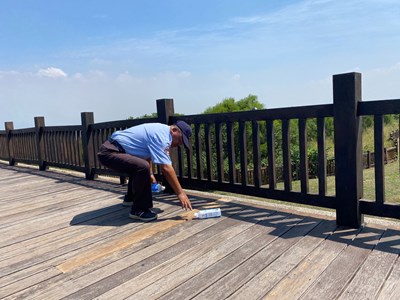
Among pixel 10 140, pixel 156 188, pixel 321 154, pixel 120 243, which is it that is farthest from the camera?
pixel 10 140

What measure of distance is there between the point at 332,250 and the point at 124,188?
3.02 m

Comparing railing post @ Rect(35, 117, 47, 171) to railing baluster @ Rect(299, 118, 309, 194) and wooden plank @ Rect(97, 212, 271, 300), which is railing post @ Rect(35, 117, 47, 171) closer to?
wooden plank @ Rect(97, 212, 271, 300)

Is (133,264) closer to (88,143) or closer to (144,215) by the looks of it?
(144,215)

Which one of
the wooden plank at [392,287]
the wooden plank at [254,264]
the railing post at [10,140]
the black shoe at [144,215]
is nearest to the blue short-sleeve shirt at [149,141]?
the black shoe at [144,215]

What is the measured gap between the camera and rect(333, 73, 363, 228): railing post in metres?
2.50

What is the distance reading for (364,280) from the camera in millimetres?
1857

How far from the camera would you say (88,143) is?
17.7 ft

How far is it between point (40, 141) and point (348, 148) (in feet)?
19.5

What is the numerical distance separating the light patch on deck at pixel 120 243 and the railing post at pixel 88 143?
2.78 metres

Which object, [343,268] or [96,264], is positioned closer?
[343,268]

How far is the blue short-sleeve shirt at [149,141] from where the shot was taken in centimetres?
294

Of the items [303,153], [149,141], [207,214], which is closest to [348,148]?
[303,153]

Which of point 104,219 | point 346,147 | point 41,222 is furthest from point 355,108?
point 41,222

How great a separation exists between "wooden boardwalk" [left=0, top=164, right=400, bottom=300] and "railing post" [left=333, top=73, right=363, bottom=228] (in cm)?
16
